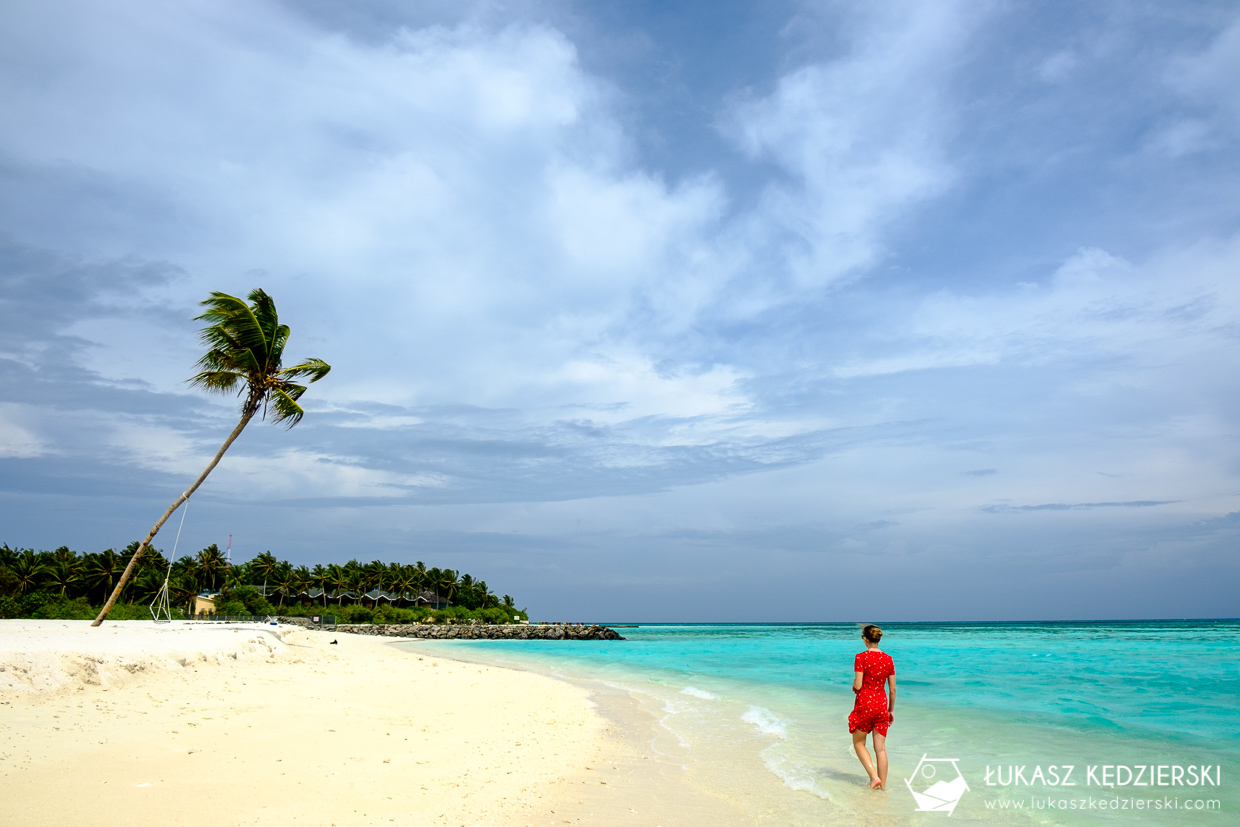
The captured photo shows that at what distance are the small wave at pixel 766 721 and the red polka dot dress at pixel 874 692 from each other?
424cm

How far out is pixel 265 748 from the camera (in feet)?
25.3

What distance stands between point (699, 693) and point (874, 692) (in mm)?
11663

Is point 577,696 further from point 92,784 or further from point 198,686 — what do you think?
point 92,784

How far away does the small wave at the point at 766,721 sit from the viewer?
11.9 meters

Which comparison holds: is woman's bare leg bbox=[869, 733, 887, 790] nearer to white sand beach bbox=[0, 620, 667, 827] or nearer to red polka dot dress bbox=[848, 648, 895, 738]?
red polka dot dress bbox=[848, 648, 895, 738]

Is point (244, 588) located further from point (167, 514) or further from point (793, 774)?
point (793, 774)

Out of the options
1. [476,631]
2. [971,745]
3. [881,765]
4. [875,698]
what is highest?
[875,698]

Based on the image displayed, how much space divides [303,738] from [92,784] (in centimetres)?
289

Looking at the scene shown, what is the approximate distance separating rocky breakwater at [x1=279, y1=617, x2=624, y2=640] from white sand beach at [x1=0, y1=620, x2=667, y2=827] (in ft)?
162

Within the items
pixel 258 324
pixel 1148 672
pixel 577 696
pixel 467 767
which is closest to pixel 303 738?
pixel 467 767

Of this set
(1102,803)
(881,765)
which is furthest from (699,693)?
(1102,803)

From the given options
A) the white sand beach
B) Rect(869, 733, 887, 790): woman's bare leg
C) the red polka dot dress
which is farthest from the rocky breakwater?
the red polka dot dress

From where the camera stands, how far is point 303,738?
8.45 meters

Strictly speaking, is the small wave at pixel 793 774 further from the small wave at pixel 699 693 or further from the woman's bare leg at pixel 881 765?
the small wave at pixel 699 693
